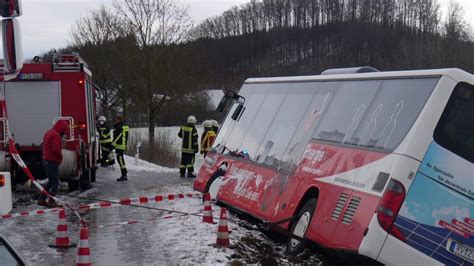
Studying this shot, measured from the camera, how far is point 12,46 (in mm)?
6086

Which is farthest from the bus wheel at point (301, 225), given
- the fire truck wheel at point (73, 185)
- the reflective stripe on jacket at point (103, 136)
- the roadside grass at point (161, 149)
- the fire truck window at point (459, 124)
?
the roadside grass at point (161, 149)

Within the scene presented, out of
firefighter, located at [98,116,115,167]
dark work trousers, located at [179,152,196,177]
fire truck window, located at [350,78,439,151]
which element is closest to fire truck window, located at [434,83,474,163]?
fire truck window, located at [350,78,439,151]

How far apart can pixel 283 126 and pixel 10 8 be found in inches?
208

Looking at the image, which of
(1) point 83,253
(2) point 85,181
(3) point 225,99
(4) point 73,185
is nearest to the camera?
(1) point 83,253

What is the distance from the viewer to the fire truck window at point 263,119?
11195mm

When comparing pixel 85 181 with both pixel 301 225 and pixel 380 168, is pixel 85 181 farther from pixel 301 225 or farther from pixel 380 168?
pixel 380 168

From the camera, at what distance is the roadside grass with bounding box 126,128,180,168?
32031 mm

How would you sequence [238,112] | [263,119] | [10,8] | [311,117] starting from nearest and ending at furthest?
[10,8]
[311,117]
[263,119]
[238,112]

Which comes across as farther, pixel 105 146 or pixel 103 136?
pixel 103 136

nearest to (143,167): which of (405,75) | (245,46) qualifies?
(405,75)

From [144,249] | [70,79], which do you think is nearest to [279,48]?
[70,79]

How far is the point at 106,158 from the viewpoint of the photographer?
934 inches

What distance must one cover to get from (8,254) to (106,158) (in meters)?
19.7

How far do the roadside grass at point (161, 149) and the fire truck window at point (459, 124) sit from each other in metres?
25.2
